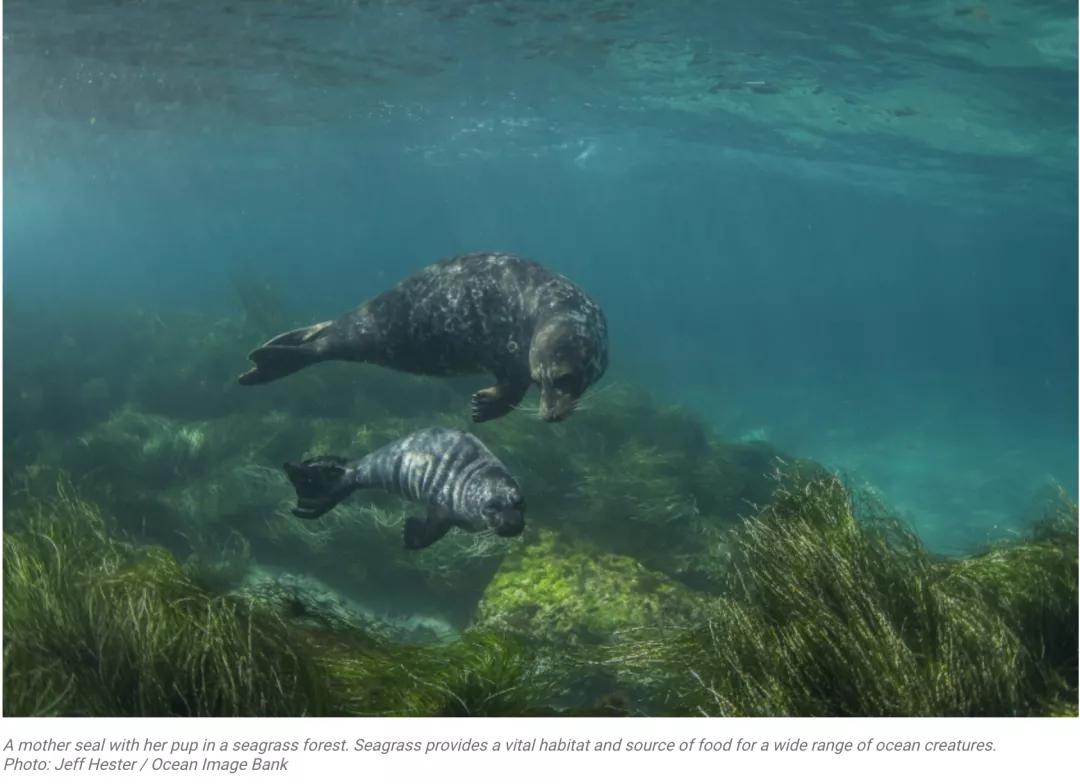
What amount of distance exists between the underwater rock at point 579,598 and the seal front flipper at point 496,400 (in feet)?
4.85

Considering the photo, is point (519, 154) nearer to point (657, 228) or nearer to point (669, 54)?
point (669, 54)

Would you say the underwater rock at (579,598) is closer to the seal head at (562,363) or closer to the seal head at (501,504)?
the seal head at (501,504)

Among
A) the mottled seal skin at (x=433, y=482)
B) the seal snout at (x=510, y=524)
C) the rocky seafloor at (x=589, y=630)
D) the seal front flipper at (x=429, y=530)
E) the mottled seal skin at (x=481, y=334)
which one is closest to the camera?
the rocky seafloor at (x=589, y=630)

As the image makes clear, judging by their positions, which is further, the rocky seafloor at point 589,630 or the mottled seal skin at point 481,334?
the mottled seal skin at point 481,334

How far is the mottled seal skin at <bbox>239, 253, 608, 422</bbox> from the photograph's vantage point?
211 inches

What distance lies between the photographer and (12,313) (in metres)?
26.4

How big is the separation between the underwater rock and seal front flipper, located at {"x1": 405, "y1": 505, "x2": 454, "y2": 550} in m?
0.90

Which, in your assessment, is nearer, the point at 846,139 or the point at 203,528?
the point at 203,528

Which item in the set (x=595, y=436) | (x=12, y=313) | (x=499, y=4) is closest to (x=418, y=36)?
(x=499, y=4)

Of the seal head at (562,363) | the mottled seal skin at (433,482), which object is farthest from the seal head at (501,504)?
the seal head at (562,363)

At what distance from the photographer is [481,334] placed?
6.10 meters

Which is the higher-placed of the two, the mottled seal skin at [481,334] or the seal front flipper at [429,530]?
the mottled seal skin at [481,334]

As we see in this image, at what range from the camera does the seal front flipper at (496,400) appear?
5648mm
